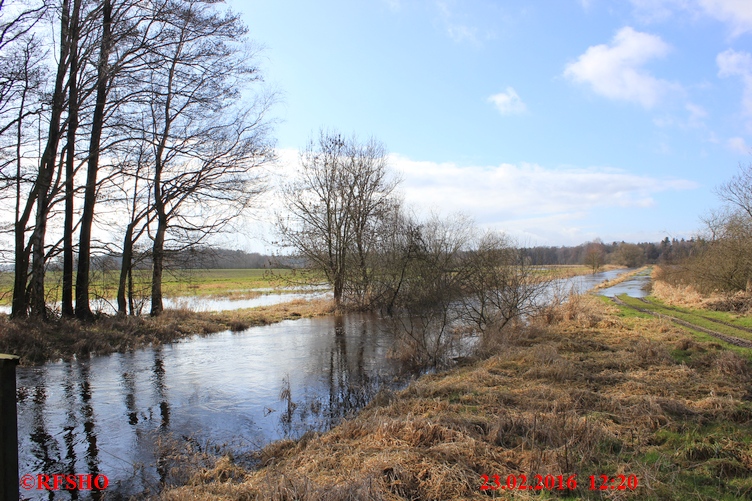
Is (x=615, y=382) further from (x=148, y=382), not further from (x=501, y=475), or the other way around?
(x=148, y=382)

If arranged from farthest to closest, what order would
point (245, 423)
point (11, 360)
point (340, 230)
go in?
1. point (340, 230)
2. point (245, 423)
3. point (11, 360)

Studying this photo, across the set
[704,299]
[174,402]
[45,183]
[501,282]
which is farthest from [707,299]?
[45,183]

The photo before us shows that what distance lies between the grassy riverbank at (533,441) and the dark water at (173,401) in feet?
3.32

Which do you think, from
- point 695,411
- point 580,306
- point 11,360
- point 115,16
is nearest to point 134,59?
point 115,16

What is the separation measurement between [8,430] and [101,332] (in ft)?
39.2

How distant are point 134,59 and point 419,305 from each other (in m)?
11.2

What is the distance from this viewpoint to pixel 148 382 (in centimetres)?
981

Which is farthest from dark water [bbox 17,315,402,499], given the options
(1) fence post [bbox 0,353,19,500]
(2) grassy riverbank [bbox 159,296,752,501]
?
(1) fence post [bbox 0,353,19,500]

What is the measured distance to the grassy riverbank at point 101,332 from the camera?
11445 millimetres
